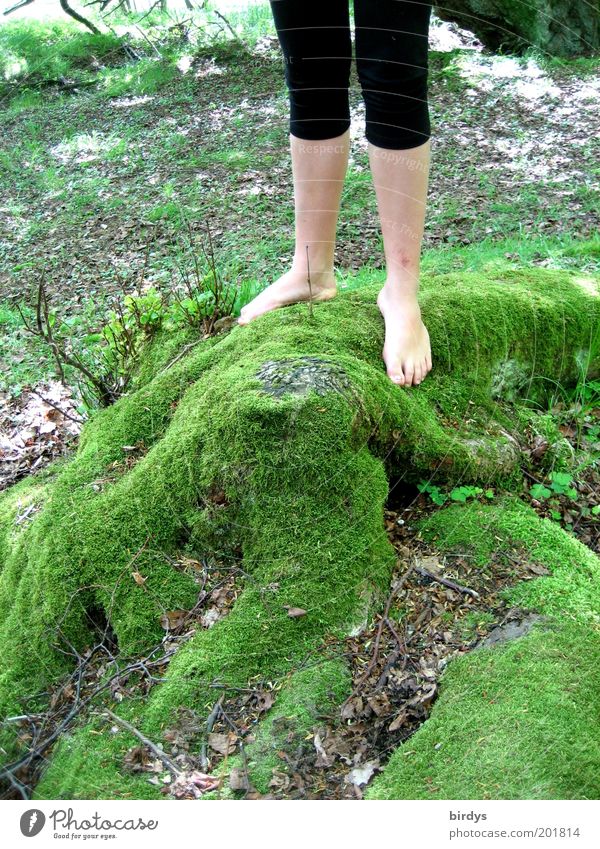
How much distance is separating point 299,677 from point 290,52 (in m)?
1.91

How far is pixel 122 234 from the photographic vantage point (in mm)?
5270

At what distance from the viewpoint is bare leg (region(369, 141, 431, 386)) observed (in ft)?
6.39

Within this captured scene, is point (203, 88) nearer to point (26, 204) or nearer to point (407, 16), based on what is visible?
point (407, 16)

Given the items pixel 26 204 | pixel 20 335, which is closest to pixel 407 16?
pixel 20 335

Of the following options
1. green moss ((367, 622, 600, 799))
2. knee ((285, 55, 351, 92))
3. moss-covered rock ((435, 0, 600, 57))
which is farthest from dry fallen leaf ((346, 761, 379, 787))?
moss-covered rock ((435, 0, 600, 57))

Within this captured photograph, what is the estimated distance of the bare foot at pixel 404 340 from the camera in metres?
2.09

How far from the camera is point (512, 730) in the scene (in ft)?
4.02

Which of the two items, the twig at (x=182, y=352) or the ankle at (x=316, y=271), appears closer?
the ankle at (x=316, y=271)

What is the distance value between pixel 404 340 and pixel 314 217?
0.66 meters

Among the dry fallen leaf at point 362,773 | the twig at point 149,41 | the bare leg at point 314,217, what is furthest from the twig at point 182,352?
the dry fallen leaf at point 362,773

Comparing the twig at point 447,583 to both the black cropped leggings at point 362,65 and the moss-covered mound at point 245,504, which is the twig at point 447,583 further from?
the black cropped leggings at point 362,65

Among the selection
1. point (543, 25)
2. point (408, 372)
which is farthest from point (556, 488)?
point (543, 25)

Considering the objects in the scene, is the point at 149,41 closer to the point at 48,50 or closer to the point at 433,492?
the point at 48,50

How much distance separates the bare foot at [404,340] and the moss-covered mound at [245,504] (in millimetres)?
59
